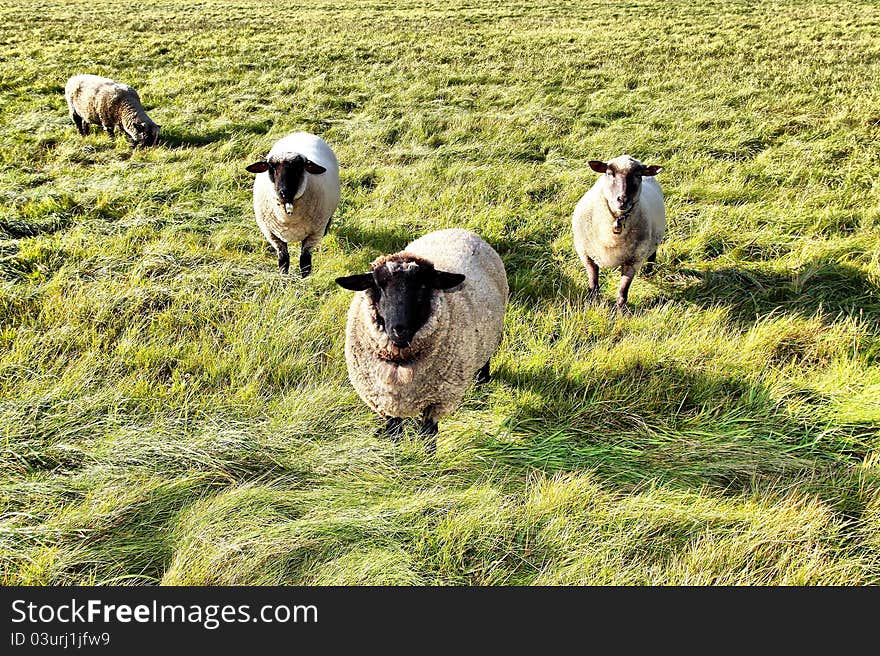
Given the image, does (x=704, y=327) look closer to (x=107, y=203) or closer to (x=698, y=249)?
(x=698, y=249)

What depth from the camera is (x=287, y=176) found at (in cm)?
419

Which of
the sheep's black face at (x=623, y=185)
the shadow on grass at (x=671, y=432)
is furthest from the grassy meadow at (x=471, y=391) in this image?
the sheep's black face at (x=623, y=185)

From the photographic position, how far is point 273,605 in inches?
72.5

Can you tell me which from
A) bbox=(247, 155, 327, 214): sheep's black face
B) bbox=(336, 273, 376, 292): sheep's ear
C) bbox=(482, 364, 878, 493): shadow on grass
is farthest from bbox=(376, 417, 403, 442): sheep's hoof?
bbox=(247, 155, 327, 214): sheep's black face

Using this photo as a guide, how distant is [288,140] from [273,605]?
16.8 feet

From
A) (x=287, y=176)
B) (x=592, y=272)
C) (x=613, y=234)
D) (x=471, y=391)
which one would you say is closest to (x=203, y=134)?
(x=287, y=176)

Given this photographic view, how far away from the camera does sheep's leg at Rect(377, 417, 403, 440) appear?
2.77 metres

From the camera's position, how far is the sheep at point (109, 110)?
7613mm

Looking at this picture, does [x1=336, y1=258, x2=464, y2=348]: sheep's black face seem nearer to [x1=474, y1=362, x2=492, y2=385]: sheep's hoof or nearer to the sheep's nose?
the sheep's nose

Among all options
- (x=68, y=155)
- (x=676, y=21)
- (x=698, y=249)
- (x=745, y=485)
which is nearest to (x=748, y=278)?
(x=698, y=249)

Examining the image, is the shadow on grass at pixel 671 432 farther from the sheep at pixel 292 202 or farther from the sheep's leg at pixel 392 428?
the sheep at pixel 292 202

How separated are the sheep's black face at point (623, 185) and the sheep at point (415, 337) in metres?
1.46

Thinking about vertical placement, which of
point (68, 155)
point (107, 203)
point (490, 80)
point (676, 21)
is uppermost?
point (676, 21)

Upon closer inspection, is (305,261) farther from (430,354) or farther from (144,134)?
(144,134)
